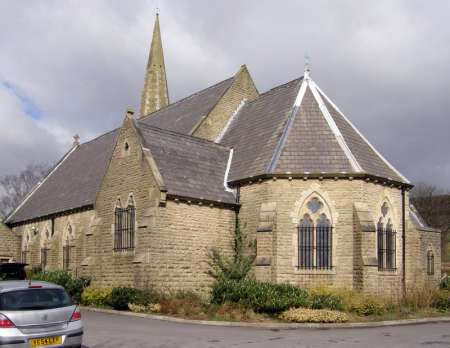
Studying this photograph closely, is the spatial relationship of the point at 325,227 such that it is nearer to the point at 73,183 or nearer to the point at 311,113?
the point at 311,113

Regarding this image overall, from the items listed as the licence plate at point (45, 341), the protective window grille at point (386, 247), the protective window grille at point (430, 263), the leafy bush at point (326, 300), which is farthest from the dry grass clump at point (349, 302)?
the protective window grille at point (430, 263)

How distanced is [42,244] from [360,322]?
74.9ft

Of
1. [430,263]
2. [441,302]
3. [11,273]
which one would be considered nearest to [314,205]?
[441,302]

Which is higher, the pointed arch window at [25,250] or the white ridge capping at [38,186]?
the white ridge capping at [38,186]

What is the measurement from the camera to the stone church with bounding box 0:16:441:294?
73.4ft

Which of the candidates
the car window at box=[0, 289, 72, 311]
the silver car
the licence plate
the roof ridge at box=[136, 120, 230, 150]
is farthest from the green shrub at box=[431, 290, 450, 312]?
the licence plate

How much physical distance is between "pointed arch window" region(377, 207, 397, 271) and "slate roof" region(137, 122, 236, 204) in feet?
21.1

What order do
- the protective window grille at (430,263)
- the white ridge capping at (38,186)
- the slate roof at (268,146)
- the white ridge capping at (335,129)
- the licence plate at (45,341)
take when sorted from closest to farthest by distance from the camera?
the licence plate at (45,341) < the white ridge capping at (335,129) < the slate roof at (268,146) < the protective window grille at (430,263) < the white ridge capping at (38,186)

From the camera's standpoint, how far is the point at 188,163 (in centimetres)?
2525

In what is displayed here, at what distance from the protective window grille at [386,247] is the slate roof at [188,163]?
21.2 ft

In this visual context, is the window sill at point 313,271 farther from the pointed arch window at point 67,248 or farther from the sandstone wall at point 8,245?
the sandstone wall at point 8,245

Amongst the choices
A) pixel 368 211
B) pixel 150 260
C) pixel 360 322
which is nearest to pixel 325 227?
pixel 368 211

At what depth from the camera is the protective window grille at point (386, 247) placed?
2366 centimetres

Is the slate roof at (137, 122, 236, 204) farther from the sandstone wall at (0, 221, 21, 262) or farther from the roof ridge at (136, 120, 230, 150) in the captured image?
the sandstone wall at (0, 221, 21, 262)
